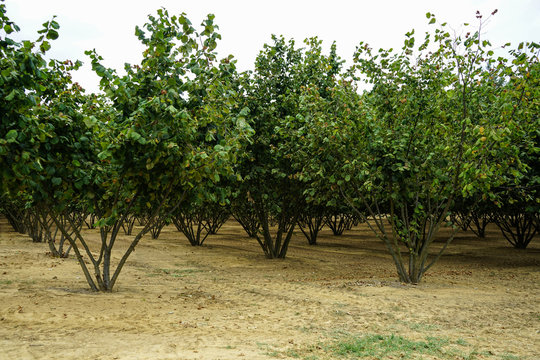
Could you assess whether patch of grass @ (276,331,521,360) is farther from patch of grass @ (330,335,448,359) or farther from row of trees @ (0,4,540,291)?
row of trees @ (0,4,540,291)

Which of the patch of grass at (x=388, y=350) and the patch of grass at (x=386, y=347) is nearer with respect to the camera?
the patch of grass at (x=388, y=350)

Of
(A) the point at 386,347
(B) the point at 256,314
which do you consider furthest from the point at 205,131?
(A) the point at 386,347

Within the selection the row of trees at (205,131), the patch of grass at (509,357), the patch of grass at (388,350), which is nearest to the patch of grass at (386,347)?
the patch of grass at (388,350)

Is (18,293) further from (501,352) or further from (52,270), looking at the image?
(501,352)

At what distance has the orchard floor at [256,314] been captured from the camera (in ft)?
18.8

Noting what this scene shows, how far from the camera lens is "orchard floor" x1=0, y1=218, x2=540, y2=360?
573 cm

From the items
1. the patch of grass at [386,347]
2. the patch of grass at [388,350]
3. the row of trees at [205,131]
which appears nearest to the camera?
the patch of grass at [388,350]

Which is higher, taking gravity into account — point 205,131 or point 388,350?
point 205,131

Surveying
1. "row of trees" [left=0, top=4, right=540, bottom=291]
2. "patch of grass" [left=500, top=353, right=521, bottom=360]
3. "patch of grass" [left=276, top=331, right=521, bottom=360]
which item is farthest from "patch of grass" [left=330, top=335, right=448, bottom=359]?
"row of trees" [left=0, top=4, right=540, bottom=291]

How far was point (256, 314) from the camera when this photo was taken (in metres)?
8.00

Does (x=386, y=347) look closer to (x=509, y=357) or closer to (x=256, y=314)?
(x=509, y=357)

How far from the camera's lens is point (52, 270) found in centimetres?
1294

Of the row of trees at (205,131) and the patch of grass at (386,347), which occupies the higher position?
the row of trees at (205,131)

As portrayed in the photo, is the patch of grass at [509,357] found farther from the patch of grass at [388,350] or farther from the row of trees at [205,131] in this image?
the row of trees at [205,131]
